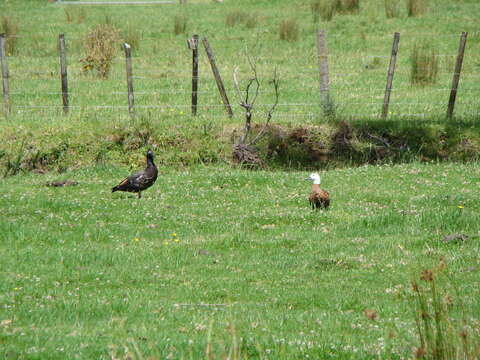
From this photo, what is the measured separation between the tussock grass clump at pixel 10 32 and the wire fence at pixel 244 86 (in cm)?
104

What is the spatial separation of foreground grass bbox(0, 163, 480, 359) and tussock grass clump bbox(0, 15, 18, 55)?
458 inches

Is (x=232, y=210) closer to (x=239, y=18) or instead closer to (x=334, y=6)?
(x=239, y=18)

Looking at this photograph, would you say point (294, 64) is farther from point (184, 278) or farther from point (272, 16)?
point (184, 278)

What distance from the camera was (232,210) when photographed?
13.2m

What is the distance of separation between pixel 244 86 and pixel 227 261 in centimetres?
1246

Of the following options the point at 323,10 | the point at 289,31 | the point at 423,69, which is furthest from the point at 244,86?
the point at 323,10

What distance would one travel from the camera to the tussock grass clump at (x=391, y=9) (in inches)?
1225

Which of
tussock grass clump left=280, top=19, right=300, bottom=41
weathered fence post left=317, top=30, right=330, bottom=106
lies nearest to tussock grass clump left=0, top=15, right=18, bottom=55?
tussock grass clump left=280, top=19, right=300, bottom=41

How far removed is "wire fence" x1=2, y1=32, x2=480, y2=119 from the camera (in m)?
19.8

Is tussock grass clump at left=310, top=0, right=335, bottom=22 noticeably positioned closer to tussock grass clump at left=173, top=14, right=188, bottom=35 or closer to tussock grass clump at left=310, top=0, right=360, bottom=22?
tussock grass clump at left=310, top=0, right=360, bottom=22

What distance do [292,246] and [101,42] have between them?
48.5ft

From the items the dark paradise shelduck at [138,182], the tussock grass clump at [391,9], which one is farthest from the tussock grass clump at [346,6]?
the dark paradise shelduck at [138,182]

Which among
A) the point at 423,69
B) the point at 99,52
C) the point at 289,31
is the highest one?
the point at 289,31

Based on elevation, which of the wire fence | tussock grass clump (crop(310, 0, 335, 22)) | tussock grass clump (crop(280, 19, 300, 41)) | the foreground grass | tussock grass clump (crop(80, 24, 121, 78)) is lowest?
the foreground grass
